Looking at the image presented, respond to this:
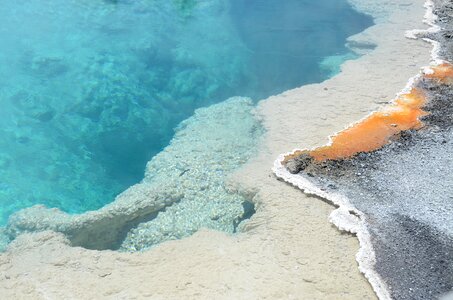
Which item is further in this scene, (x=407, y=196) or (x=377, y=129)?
(x=377, y=129)

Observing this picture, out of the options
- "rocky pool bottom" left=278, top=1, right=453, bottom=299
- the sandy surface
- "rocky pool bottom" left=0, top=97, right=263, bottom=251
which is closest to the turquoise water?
"rocky pool bottom" left=0, top=97, right=263, bottom=251

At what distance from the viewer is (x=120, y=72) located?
48.0ft

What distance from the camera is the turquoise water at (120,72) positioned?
10.6m

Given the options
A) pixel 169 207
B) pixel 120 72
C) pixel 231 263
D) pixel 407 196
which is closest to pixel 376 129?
pixel 407 196

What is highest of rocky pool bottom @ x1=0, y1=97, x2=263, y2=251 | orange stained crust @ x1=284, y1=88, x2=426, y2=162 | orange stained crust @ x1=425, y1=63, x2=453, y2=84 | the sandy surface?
orange stained crust @ x1=425, y1=63, x2=453, y2=84

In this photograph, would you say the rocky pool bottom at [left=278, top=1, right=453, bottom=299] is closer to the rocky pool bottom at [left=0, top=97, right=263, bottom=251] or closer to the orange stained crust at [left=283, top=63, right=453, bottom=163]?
the orange stained crust at [left=283, top=63, right=453, bottom=163]

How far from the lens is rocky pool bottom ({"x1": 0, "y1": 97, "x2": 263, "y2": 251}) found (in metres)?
8.27

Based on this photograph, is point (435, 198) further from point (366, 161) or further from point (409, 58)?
point (409, 58)

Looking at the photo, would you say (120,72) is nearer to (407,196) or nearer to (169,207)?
(169,207)

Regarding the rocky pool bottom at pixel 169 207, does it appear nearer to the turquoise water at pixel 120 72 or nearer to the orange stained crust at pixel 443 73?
the turquoise water at pixel 120 72

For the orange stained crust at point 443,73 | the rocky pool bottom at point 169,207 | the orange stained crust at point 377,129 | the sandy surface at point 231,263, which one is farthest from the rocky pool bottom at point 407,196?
the rocky pool bottom at point 169,207

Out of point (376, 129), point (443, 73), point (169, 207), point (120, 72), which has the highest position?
point (443, 73)

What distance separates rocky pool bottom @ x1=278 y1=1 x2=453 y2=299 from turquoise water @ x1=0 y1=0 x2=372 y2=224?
4.27 m

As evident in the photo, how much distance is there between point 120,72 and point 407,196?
9647 millimetres
